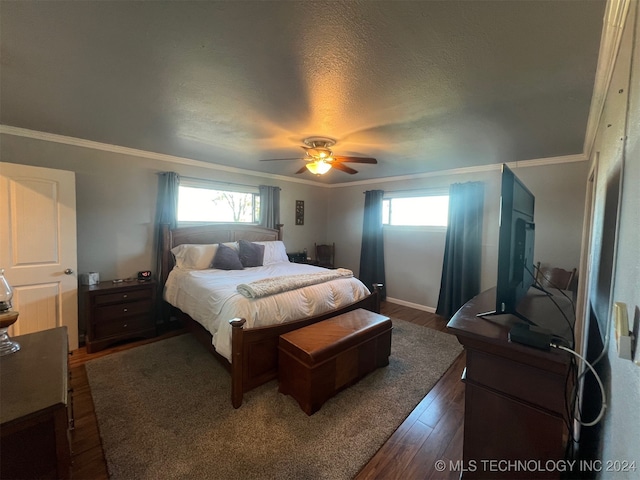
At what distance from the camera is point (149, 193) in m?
3.51

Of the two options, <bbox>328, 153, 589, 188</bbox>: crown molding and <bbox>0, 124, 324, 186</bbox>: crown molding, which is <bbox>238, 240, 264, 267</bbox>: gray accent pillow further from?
<bbox>328, 153, 589, 188</bbox>: crown molding

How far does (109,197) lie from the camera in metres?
3.22

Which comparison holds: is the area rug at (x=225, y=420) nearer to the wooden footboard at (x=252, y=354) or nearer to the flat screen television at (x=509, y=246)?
the wooden footboard at (x=252, y=354)

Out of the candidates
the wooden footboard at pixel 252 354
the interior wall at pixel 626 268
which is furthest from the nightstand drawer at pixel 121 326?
the interior wall at pixel 626 268

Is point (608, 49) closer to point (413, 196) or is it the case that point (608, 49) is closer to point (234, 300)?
point (234, 300)

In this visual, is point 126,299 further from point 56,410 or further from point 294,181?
point 294,181

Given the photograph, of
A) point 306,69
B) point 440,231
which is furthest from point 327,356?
point 440,231

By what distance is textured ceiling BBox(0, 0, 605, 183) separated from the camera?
3.79 feet

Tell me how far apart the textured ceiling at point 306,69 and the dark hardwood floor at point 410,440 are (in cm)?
232

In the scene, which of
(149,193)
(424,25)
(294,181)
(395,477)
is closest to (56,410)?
(395,477)

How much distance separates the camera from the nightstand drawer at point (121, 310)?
284cm

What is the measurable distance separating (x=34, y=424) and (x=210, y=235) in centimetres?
320

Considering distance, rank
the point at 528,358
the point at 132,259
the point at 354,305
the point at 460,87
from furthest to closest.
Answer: the point at 132,259 < the point at 354,305 < the point at 460,87 < the point at 528,358

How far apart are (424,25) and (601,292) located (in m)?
1.48
